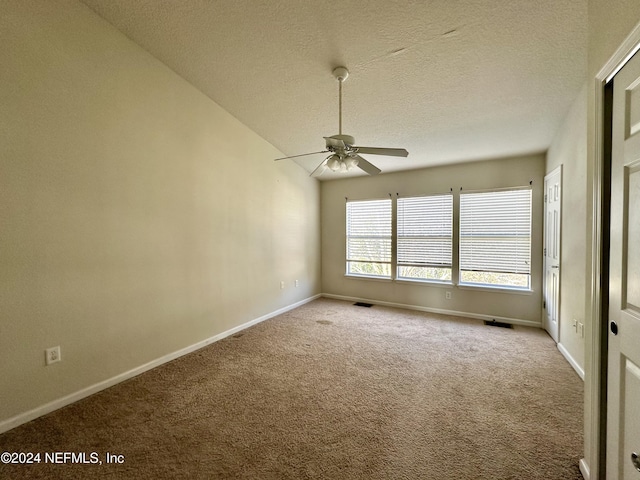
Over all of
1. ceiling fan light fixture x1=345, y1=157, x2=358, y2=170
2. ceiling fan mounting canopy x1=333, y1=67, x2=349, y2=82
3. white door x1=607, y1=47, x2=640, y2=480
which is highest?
ceiling fan mounting canopy x1=333, y1=67, x2=349, y2=82

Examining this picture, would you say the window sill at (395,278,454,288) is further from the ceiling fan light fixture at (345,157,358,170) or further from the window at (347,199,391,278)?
the ceiling fan light fixture at (345,157,358,170)

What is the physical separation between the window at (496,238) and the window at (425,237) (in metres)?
0.24

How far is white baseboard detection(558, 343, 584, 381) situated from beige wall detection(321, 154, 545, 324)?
925 millimetres

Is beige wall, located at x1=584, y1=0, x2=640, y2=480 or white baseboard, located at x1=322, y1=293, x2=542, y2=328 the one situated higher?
beige wall, located at x1=584, y1=0, x2=640, y2=480

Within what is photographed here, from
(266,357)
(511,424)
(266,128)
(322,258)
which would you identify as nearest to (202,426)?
(266,357)

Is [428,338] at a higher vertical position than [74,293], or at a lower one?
lower

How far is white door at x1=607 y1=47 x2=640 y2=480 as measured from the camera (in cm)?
107

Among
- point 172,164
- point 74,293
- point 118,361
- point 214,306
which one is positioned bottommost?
point 118,361

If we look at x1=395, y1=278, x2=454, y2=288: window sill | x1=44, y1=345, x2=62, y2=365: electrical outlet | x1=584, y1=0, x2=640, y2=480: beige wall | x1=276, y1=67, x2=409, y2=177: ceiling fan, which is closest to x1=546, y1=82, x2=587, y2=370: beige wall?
x1=584, y1=0, x2=640, y2=480: beige wall

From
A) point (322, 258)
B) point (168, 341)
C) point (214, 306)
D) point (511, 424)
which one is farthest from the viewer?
point (322, 258)

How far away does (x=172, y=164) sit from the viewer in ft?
9.43

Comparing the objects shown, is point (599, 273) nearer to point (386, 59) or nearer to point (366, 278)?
point (386, 59)

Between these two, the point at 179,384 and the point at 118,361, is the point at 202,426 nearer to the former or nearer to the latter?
the point at 179,384

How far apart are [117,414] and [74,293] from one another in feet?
3.33
